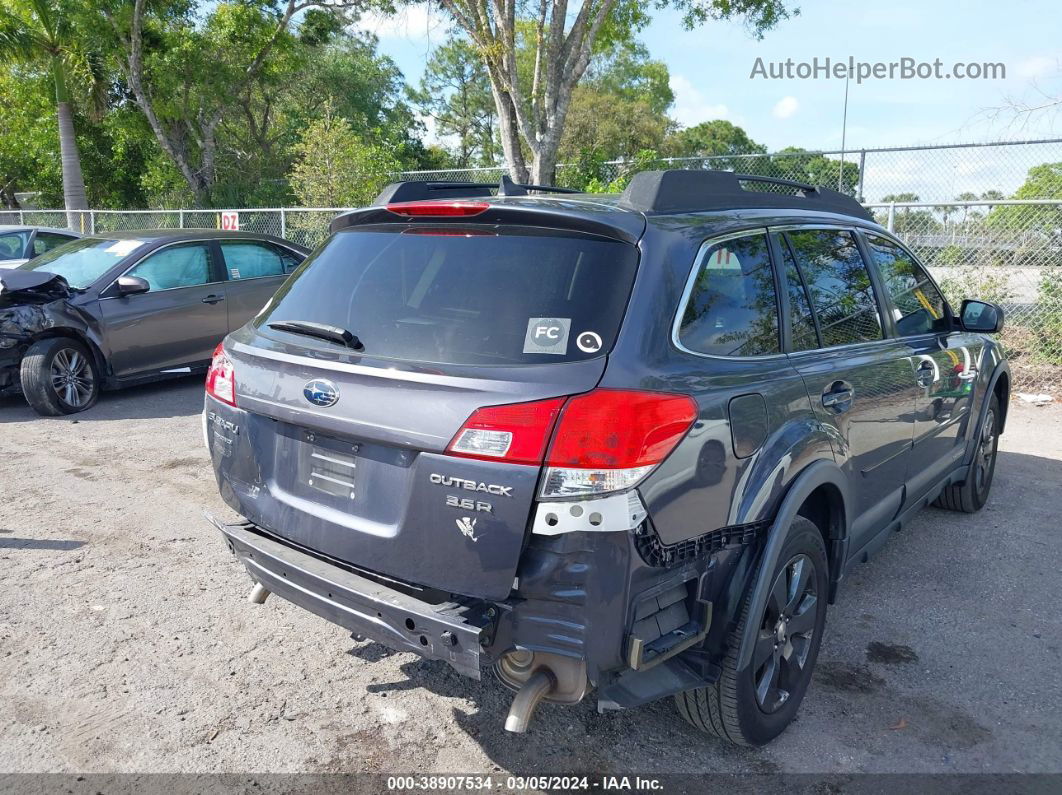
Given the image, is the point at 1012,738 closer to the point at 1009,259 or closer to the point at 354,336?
the point at 354,336

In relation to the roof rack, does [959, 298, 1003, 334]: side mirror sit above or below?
below

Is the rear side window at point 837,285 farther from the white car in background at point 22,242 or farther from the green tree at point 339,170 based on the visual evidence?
the green tree at point 339,170

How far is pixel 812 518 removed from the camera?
3.25 metres

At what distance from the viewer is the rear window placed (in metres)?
2.48

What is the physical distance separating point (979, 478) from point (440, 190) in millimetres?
3926

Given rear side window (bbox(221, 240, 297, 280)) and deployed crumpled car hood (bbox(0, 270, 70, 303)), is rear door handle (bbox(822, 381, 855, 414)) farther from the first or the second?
rear side window (bbox(221, 240, 297, 280))

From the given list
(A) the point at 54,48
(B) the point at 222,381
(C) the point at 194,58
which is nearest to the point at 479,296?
(B) the point at 222,381

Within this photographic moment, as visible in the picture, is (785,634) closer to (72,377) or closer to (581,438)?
(581,438)

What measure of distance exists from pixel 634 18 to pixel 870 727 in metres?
16.8

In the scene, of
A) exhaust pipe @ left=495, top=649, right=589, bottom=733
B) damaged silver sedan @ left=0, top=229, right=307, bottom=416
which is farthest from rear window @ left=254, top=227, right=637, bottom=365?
damaged silver sedan @ left=0, top=229, right=307, bottom=416

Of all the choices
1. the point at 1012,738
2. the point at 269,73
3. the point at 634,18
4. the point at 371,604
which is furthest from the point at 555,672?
the point at 269,73

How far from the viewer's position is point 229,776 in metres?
2.74

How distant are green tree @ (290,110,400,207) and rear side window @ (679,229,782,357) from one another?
15.1 metres

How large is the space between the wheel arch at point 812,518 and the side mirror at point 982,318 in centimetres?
187
